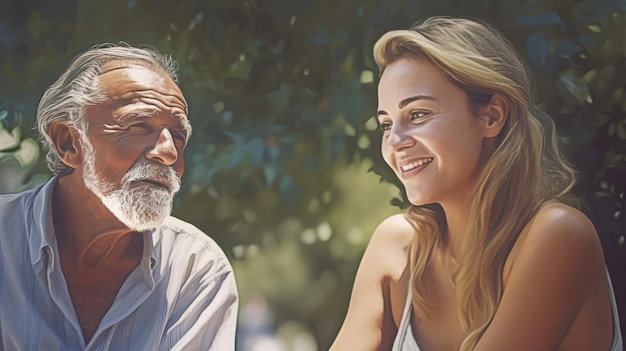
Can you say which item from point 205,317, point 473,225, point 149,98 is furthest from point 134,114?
point 473,225

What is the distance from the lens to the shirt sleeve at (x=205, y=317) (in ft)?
13.2

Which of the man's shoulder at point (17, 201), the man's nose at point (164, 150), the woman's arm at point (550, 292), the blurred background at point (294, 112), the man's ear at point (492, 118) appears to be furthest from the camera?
the man's shoulder at point (17, 201)

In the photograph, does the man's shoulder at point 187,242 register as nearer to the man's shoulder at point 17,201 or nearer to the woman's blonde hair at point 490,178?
the man's shoulder at point 17,201

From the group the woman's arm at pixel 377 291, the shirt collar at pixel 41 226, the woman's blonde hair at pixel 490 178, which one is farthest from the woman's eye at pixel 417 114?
the shirt collar at pixel 41 226

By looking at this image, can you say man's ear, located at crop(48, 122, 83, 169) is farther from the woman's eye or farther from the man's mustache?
the woman's eye

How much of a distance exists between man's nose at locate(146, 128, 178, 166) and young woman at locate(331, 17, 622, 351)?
88 cm

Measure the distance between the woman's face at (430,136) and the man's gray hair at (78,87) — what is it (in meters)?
0.99

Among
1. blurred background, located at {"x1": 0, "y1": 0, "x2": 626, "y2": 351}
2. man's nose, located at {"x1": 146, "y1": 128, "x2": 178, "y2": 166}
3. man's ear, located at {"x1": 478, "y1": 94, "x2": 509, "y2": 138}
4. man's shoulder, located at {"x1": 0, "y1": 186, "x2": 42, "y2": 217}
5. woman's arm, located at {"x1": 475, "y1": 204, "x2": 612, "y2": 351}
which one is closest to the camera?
woman's arm, located at {"x1": 475, "y1": 204, "x2": 612, "y2": 351}

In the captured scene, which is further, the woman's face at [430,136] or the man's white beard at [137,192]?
the man's white beard at [137,192]

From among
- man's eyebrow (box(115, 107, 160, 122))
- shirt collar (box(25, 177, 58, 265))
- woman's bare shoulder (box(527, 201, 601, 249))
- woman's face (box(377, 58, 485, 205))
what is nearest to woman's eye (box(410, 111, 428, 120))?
woman's face (box(377, 58, 485, 205))

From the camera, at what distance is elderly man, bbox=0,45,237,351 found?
4.05 metres

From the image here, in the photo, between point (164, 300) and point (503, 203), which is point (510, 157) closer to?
point (503, 203)

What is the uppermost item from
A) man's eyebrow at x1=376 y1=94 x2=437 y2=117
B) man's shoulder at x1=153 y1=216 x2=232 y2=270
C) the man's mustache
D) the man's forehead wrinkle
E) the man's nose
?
the man's forehead wrinkle

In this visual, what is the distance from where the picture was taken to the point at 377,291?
3.97 meters
